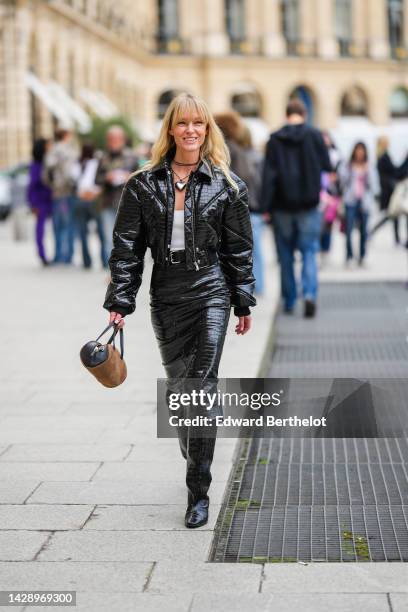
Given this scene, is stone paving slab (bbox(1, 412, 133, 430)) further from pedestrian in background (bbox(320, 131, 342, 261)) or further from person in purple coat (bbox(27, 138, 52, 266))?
person in purple coat (bbox(27, 138, 52, 266))

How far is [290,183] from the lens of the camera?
11250 mm

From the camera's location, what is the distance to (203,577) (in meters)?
4.43

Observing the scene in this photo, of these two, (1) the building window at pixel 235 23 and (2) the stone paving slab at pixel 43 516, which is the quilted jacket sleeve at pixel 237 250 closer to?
(2) the stone paving slab at pixel 43 516

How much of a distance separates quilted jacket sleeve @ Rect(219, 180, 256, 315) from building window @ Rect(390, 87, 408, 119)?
6717cm

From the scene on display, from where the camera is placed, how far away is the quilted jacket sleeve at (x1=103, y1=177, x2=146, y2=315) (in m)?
5.21

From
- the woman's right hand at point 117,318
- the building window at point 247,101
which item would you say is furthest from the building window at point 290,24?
the woman's right hand at point 117,318

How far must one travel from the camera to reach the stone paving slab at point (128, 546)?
15.3 feet

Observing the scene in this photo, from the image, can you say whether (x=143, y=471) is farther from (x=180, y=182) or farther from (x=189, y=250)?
(x=180, y=182)

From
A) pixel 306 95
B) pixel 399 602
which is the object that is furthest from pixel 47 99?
pixel 399 602

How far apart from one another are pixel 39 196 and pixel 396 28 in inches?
2275

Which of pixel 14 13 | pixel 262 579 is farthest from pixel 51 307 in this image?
pixel 14 13

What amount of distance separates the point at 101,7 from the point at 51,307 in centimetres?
4055

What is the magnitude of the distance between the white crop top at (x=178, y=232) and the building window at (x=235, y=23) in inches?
2474

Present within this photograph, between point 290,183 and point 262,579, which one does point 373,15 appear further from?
point 262,579
